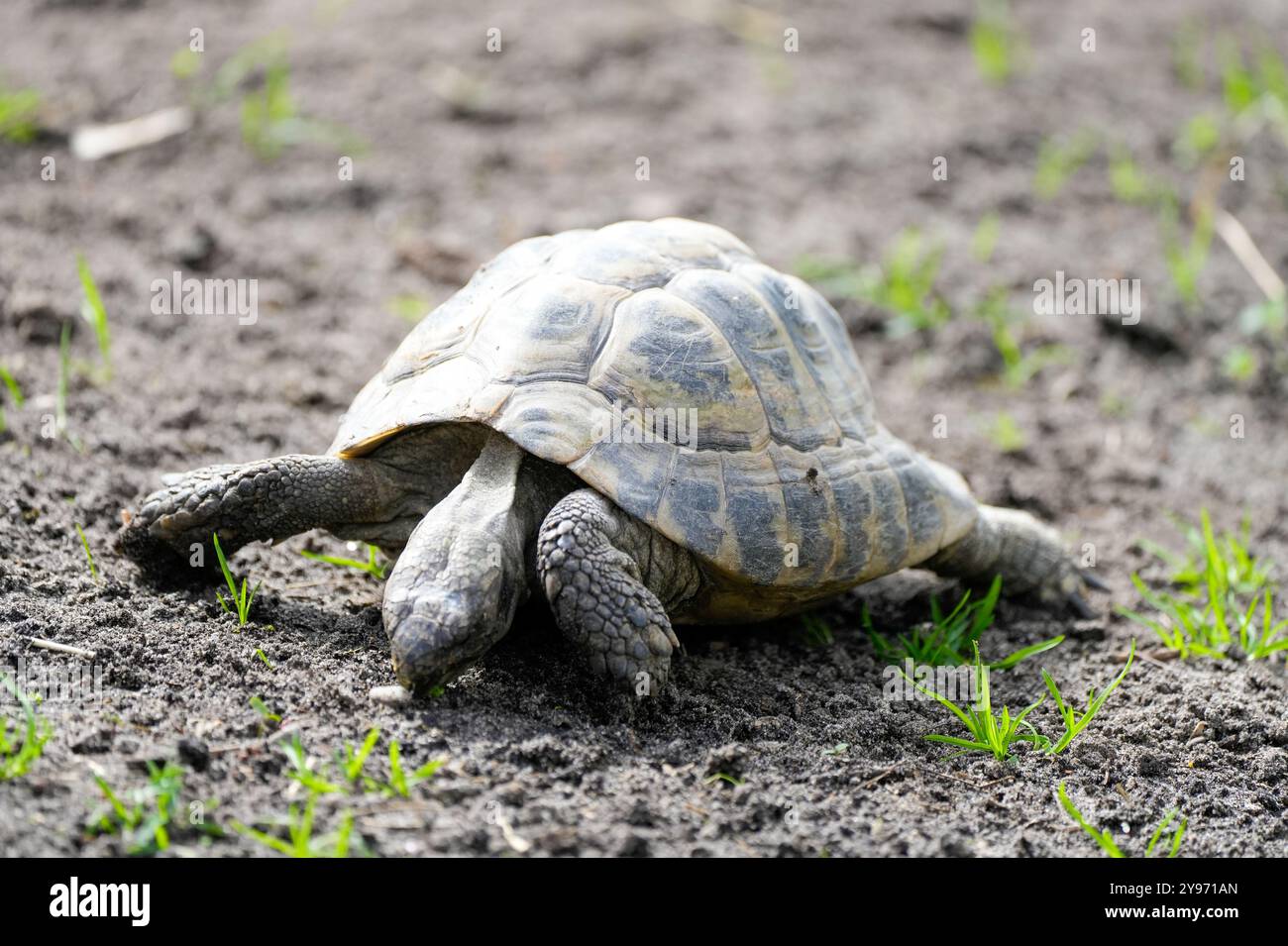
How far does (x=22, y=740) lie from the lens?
3.27 meters

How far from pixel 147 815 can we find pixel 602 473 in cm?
159

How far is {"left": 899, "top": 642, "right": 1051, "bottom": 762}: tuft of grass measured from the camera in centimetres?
393

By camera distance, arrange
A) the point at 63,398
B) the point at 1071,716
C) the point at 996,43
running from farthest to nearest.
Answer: the point at 996,43 < the point at 63,398 < the point at 1071,716

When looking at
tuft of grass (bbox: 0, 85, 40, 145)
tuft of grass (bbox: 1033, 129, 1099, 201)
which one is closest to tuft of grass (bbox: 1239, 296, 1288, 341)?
tuft of grass (bbox: 1033, 129, 1099, 201)

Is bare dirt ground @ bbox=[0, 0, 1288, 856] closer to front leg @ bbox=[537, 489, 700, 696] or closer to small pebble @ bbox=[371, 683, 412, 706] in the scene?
small pebble @ bbox=[371, 683, 412, 706]

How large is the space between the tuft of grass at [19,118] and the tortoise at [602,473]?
15.1 feet

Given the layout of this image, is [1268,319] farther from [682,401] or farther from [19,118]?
[19,118]

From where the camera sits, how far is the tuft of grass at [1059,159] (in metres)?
8.53

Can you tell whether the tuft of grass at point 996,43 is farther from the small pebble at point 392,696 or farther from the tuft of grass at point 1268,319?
the small pebble at point 392,696

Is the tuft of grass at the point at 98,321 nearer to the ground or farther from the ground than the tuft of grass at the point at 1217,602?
farther from the ground

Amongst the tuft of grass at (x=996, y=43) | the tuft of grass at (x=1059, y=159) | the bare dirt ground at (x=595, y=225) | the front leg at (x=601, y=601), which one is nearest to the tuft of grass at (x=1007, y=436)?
the bare dirt ground at (x=595, y=225)

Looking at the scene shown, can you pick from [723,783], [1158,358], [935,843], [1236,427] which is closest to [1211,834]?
[935,843]

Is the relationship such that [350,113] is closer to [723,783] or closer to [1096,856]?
[723,783]

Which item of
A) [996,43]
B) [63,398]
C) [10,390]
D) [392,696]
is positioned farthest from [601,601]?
[996,43]
